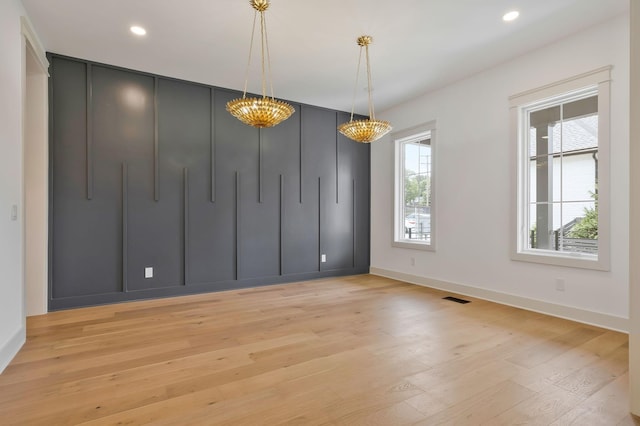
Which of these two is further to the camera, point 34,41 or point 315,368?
point 34,41

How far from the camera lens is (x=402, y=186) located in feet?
19.0

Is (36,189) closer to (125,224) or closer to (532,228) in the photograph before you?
(125,224)

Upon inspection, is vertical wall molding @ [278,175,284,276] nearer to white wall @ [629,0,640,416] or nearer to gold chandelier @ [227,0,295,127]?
gold chandelier @ [227,0,295,127]

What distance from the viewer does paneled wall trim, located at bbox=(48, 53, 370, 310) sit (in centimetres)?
393

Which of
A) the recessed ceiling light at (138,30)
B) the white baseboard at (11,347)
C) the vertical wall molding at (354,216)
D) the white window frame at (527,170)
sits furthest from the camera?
the vertical wall molding at (354,216)

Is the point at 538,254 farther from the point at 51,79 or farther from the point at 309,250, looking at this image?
the point at 51,79

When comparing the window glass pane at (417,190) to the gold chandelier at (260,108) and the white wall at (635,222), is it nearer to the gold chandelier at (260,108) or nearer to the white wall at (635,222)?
the gold chandelier at (260,108)

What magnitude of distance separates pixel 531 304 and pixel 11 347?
5038mm

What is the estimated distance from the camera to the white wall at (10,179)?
8.05 ft

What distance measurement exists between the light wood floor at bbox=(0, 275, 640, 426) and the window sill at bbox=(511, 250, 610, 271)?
606 mm

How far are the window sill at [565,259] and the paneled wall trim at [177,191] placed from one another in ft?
9.66

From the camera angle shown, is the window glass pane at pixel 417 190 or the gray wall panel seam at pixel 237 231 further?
the window glass pane at pixel 417 190

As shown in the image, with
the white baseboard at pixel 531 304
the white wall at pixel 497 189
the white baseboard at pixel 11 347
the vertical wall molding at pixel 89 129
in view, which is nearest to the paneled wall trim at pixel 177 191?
the vertical wall molding at pixel 89 129

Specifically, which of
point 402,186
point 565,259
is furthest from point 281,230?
point 565,259
